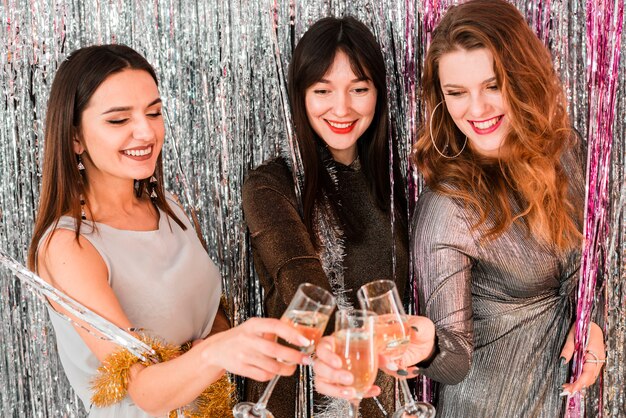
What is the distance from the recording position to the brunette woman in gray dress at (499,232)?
1.64 m

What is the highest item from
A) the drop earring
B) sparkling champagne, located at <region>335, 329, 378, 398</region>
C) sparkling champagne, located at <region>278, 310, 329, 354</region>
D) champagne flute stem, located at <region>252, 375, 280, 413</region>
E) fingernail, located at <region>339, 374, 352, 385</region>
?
the drop earring

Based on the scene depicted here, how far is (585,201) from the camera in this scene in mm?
1797

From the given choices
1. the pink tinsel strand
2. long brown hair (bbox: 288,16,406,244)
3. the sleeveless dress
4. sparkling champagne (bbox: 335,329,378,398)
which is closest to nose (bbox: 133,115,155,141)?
the sleeveless dress

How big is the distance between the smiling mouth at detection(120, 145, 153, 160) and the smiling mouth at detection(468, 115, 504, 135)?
0.74m

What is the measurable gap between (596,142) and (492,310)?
569 mm

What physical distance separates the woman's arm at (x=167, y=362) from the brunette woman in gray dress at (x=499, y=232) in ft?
1.70

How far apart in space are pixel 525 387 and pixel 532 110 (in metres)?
0.63

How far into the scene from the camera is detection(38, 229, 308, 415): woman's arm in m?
1.19

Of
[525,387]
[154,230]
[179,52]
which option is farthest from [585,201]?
[179,52]

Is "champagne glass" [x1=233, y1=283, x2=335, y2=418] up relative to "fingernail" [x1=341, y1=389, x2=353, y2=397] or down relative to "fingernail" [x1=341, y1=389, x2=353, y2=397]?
up

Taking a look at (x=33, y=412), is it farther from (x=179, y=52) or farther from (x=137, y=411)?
(x=179, y=52)

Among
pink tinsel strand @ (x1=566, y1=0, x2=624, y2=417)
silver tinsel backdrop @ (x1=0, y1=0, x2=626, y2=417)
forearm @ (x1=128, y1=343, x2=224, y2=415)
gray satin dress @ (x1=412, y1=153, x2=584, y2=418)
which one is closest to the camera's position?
forearm @ (x1=128, y1=343, x2=224, y2=415)

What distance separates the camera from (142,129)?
5.48ft

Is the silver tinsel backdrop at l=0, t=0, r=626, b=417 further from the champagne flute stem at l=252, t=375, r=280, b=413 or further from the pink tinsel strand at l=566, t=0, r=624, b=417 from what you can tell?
the champagne flute stem at l=252, t=375, r=280, b=413
